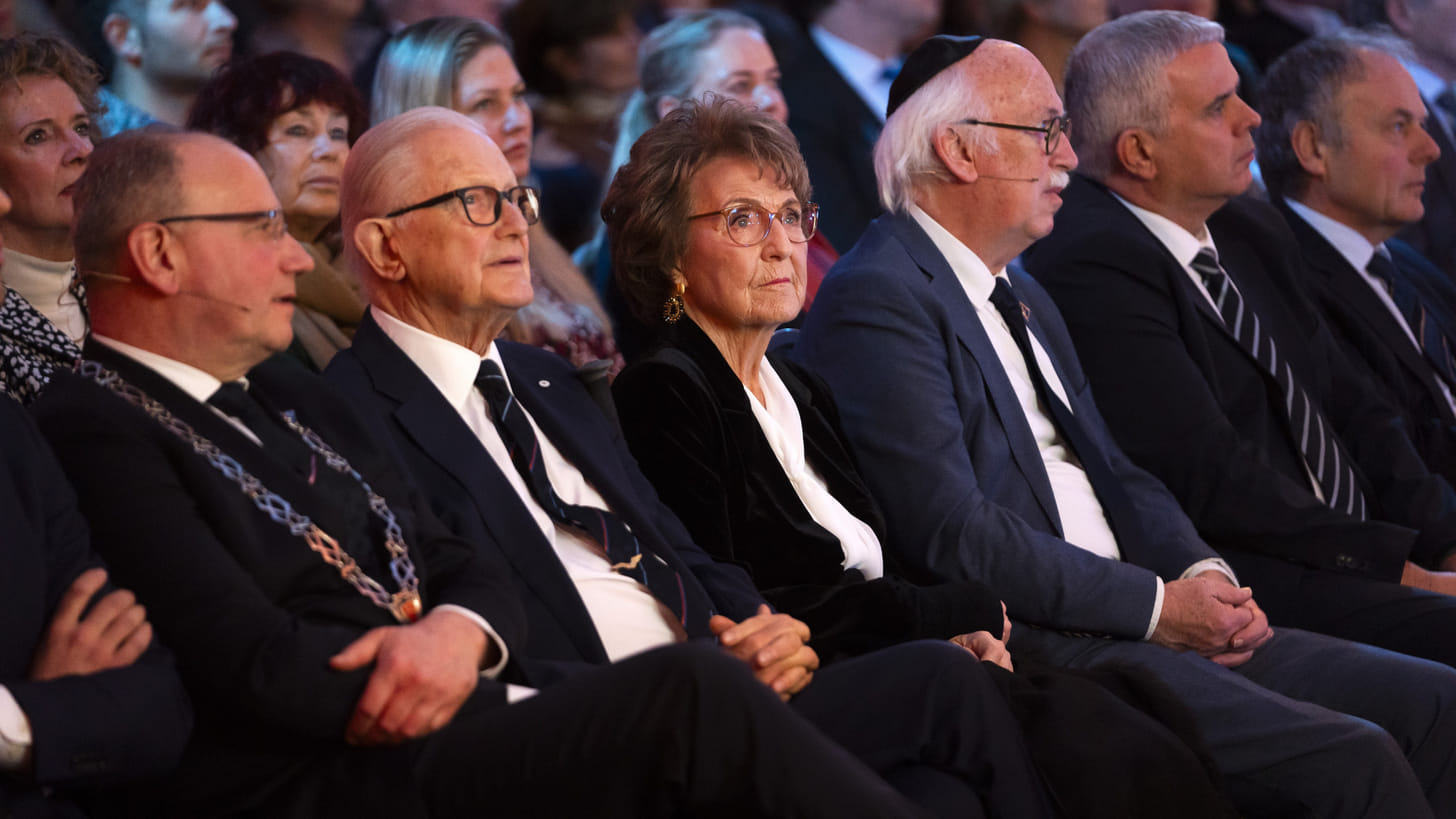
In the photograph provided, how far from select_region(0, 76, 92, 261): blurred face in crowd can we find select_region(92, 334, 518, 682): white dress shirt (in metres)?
0.81

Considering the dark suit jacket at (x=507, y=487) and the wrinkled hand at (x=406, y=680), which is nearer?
the wrinkled hand at (x=406, y=680)

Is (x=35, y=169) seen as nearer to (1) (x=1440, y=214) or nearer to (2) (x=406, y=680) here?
(2) (x=406, y=680)

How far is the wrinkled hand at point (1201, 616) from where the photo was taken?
9.95 feet

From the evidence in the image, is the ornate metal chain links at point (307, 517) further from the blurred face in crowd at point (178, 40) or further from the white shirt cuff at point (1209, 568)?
the blurred face in crowd at point (178, 40)

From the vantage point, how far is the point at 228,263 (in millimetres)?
2166

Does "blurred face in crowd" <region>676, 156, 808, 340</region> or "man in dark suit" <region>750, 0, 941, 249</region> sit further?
"man in dark suit" <region>750, 0, 941, 249</region>

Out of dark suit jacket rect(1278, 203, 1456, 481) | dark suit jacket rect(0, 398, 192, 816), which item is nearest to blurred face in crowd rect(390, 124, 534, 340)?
dark suit jacket rect(0, 398, 192, 816)

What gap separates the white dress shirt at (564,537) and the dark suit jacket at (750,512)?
267mm

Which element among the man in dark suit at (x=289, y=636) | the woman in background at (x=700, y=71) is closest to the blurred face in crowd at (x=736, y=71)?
the woman in background at (x=700, y=71)

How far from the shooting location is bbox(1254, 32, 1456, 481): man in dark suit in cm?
430

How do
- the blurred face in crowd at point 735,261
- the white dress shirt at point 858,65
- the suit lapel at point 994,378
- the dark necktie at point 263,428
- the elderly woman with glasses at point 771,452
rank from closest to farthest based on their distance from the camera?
the dark necktie at point 263,428, the elderly woman with glasses at point 771,452, the blurred face in crowd at point 735,261, the suit lapel at point 994,378, the white dress shirt at point 858,65

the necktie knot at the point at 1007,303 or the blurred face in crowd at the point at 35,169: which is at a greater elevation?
the blurred face in crowd at the point at 35,169

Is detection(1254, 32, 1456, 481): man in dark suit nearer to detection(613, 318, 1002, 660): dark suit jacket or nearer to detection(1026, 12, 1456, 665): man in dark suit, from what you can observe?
detection(1026, 12, 1456, 665): man in dark suit

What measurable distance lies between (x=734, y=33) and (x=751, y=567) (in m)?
2.23
